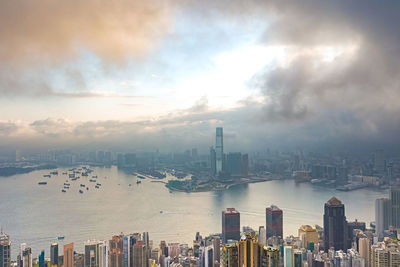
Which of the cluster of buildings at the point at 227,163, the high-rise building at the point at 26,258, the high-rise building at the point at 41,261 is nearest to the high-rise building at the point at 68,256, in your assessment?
the high-rise building at the point at 41,261

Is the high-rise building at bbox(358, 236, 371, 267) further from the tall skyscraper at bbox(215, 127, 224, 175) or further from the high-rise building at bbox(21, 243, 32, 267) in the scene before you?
the high-rise building at bbox(21, 243, 32, 267)

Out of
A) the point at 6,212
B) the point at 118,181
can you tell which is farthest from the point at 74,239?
the point at 118,181

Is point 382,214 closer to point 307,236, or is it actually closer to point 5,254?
point 307,236

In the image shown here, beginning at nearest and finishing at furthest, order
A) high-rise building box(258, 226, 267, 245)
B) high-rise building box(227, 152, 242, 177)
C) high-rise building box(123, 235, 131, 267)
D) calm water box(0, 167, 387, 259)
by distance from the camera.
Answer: high-rise building box(123, 235, 131, 267) → high-rise building box(258, 226, 267, 245) → calm water box(0, 167, 387, 259) → high-rise building box(227, 152, 242, 177)

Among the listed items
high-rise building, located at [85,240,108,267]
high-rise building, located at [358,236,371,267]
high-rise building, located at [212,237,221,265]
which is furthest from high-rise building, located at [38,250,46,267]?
high-rise building, located at [358,236,371,267]

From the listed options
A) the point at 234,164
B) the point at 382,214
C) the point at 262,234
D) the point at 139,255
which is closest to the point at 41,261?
the point at 139,255
